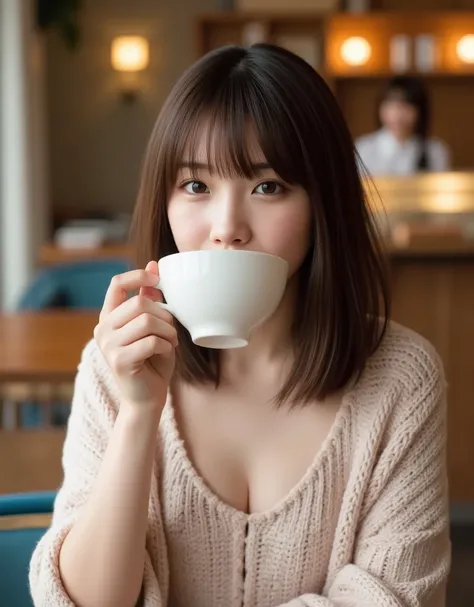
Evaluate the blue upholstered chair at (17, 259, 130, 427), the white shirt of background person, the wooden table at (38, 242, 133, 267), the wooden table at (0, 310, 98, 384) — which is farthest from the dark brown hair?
the white shirt of background person

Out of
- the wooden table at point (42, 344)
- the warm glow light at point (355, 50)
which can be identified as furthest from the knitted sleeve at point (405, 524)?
the warm glow light at point (355, 50)

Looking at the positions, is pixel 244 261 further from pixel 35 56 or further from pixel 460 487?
pixel 35 56

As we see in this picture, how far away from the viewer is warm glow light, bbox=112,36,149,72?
6.63 meters

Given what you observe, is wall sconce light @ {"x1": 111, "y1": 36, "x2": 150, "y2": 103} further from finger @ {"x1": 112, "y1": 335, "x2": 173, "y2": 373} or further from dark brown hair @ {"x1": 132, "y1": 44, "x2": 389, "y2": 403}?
finger @ {"x1": 112, "y1": 335, "x2": 173, "y2": 373}

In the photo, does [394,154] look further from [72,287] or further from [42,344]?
[42,344]

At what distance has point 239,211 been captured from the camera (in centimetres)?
88

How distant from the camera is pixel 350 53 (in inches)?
239

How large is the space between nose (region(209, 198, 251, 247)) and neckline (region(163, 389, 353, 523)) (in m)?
0.26

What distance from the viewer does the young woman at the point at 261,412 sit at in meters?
0.89

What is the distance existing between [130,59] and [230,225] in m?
6.15

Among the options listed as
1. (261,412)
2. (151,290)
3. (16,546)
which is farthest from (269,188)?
(16,546)

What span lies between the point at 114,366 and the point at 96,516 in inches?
6.8

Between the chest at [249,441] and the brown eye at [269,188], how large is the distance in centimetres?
28

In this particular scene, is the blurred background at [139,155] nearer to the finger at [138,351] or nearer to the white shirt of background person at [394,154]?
the white shirt of background person at [394,154]
